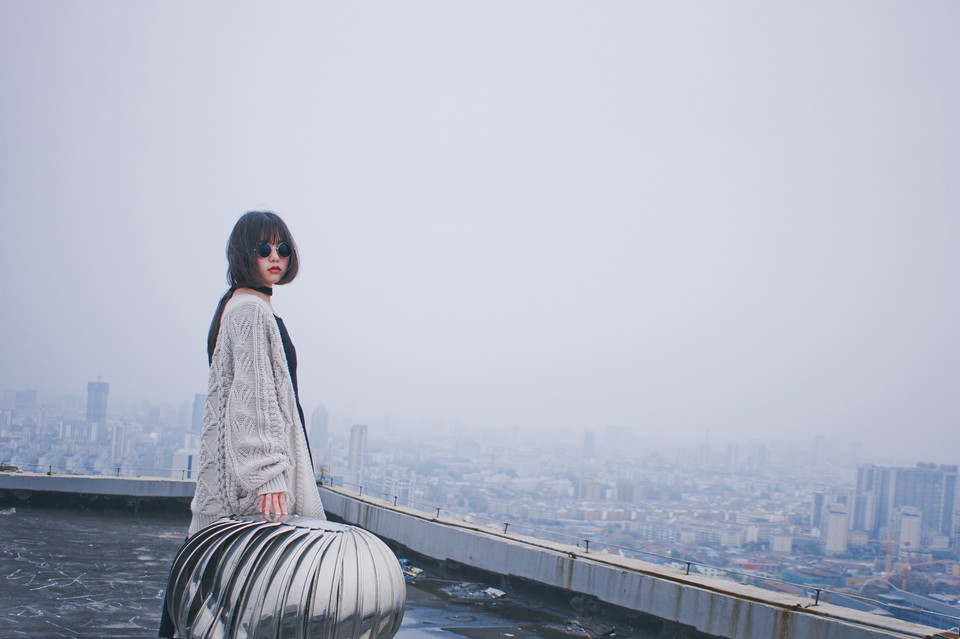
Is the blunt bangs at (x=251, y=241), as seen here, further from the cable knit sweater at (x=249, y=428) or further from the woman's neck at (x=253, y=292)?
the cable knit sweater at (x=249, y=428)

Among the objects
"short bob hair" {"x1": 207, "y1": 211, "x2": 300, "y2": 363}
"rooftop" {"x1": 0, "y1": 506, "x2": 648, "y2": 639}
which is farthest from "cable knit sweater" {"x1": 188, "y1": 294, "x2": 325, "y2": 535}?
"rooftop" {"x1": 0, "y1": 506, "x2": 648, "y2": 639}

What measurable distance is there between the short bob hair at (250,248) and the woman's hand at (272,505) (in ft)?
2.06

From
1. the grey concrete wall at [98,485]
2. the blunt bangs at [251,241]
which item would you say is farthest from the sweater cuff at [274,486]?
the grey concrete wall at [98,485]

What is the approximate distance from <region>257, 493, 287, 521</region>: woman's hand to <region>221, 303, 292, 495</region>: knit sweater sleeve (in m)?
0.02

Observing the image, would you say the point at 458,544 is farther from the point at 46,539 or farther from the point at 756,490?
the point at 756,490

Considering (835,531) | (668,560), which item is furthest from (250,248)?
(835,531)

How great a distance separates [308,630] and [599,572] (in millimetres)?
3739

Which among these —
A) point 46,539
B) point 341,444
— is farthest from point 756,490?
point 46,539

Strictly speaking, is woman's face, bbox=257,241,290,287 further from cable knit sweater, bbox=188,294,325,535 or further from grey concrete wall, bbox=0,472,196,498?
grey concrete wall, bbox=0,472,196,498

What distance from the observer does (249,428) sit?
2352 millimetres

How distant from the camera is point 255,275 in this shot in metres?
2.63

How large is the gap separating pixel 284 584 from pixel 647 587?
3.69 metres

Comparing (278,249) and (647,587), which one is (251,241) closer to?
(278,249)

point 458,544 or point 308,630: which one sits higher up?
point 308,630
